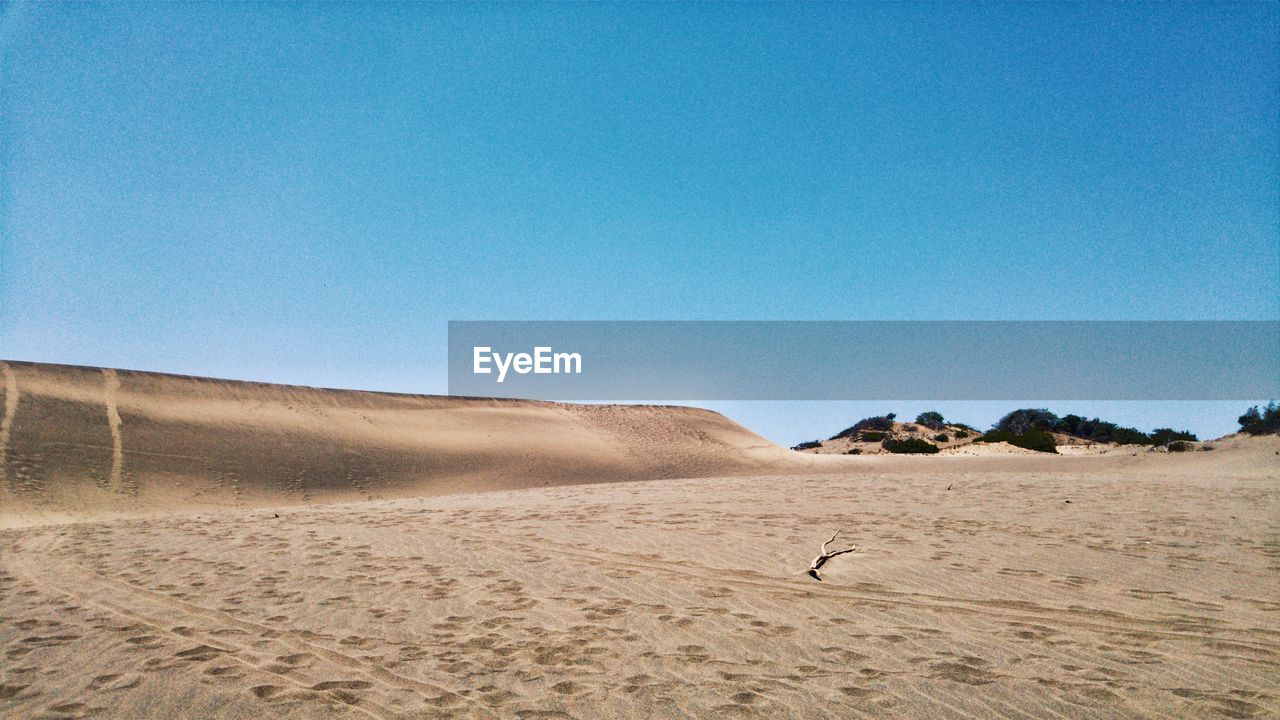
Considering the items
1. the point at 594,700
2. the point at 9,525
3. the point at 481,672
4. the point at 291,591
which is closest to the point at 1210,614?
the point at 594,700

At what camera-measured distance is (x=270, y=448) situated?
29922 mm

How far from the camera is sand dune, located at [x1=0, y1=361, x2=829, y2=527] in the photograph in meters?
23.7

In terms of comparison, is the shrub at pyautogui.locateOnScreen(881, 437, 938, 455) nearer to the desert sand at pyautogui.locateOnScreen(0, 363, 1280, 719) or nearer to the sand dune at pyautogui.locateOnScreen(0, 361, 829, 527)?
the sand dune at pyautogui.locateOnScreen(0, 361, 829, 527)

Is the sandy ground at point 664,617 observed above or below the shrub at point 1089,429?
below

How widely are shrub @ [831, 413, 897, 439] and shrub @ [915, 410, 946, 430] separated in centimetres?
194

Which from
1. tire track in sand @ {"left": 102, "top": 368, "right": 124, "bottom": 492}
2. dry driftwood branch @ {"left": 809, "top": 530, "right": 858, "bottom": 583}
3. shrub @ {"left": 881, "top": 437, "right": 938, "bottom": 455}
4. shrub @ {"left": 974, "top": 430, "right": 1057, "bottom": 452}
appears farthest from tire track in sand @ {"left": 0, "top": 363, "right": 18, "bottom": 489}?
shrub @ {"left": 974, "top": 430, "right": 1057, "bottom": 452}

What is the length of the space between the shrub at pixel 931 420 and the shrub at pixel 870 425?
194cm

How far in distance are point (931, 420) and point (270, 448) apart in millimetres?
44863

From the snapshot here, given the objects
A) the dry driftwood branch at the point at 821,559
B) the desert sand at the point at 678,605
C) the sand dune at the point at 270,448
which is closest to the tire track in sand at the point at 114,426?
the sand dune at the point at 270,448

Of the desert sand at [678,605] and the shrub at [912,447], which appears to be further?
the shrub at [912,447]

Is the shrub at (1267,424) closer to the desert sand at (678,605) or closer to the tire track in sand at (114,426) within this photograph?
the desert sand at (678,605)

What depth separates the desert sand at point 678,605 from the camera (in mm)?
4887

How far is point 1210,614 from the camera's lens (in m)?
6.48

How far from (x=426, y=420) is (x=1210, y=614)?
124 ft
